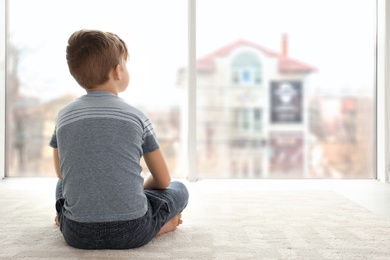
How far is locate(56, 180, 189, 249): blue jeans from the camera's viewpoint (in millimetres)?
1325

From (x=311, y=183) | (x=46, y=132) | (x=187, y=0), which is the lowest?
(x=311, y=183)

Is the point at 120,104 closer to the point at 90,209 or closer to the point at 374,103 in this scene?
the point at 90,209

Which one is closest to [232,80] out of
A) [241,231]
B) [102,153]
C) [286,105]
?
[286,105]

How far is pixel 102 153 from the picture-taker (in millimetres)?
1312

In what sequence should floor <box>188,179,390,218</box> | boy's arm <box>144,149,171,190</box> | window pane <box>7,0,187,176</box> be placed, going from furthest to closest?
window pane <box>7,0,187,176</box> < floor <box>188,179,390,218</box> < boy's arm <box>144,149,171,190</box>

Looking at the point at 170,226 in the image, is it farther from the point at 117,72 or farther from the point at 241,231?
the point at 117,72

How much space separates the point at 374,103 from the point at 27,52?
7.49ft

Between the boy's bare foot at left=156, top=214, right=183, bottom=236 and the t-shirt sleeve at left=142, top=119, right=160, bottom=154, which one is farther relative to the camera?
the boy's bare foot at left=156, top=214, right=183, bottom=236

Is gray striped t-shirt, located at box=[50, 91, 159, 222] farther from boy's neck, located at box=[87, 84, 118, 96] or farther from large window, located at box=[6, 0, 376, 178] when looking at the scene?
large window, located at box=[6, 0, 376, 178]

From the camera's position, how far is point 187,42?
10.3 ft

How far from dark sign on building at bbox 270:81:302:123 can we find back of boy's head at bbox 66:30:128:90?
9.44ft

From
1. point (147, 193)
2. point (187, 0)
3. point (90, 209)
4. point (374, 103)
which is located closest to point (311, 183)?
point (374, 103)

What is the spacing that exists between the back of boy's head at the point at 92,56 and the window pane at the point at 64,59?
2101 mm

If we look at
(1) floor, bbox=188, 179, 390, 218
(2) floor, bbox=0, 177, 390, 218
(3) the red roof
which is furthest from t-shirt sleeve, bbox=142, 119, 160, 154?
(3) the red roof
